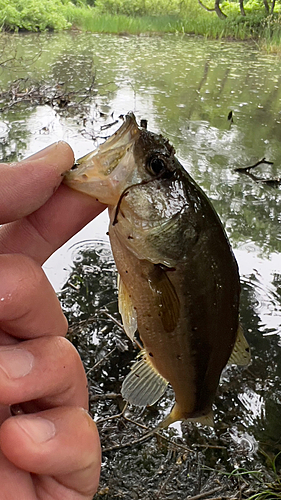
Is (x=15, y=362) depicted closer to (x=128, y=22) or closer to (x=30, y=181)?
(x=30, y=181)

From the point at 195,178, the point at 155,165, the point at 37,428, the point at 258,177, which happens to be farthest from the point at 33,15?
the point at 37,428

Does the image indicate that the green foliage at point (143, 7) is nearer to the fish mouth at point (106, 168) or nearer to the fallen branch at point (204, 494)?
the fish mouth at point (106, 168)

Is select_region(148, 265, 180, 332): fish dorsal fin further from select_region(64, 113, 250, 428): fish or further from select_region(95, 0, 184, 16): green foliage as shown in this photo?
select_region(95, 0, 184, 16): green foliage

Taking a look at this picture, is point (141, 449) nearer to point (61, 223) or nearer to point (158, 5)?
point (61, 223)

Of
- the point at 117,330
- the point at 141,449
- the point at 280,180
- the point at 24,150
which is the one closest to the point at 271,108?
the point at 280,180

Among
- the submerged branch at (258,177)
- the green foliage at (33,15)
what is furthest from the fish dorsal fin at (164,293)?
the green foliage at (33,15)

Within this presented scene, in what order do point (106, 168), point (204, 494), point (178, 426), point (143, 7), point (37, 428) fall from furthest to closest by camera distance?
point (143, 7)
point (178, 426)
point (204, 494)
point (106, 168)
point (37, 428)

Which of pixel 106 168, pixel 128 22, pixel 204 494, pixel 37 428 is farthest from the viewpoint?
pixel 128 22
